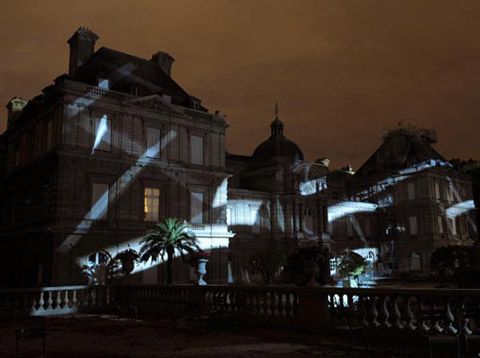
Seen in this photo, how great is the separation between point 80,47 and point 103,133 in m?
9.88

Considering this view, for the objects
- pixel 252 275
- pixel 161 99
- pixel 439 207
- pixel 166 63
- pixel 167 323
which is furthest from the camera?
pixel 439 207

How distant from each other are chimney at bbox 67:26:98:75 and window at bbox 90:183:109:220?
37.3ft

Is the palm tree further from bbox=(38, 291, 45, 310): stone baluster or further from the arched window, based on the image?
the arched window

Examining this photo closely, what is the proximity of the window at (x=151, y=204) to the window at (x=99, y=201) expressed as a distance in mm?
2962

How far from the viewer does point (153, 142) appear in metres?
34.8

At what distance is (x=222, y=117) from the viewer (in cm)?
3906

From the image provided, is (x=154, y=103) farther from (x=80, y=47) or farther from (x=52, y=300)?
(x=52, y=300)

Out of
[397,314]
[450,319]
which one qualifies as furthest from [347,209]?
[450,319]

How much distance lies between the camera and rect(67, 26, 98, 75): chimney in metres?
38.2

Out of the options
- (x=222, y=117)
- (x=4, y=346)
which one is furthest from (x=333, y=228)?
(x=4, y=346)

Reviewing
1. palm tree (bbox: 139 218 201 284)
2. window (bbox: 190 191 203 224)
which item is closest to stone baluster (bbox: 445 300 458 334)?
palm tree (bbox: 139 218 201 284)

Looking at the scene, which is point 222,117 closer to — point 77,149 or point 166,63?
point 166,63

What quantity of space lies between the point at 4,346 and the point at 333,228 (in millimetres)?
49851

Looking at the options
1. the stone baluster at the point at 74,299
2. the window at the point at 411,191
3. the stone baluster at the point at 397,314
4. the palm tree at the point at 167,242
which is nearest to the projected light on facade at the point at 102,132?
the palm tree at the point at 167,242
